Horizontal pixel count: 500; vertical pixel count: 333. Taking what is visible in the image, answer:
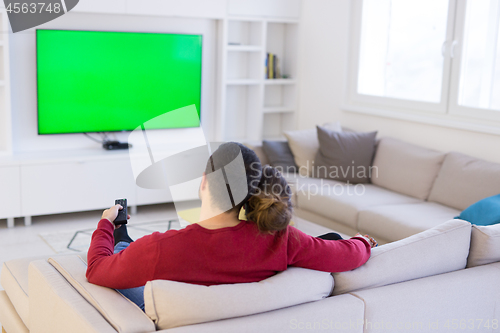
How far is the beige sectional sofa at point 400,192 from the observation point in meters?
3.53

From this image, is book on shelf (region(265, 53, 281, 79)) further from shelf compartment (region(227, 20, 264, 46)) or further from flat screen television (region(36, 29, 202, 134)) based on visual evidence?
flat screen television (region(36, 29, 202, 134))

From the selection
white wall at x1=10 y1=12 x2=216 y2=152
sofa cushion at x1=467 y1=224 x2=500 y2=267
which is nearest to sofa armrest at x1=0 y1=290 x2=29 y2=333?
sofa cushion at x1=467 y1=224 x2=500 y2=267

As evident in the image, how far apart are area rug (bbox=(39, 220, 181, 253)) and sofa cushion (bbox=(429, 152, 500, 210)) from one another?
2049 mm

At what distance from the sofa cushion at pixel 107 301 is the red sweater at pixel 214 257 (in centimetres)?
3

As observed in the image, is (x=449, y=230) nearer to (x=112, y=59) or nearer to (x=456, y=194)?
(x=456, y=194)

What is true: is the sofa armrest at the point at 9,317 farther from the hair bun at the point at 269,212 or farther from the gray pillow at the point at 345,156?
the gray pillow at the point at 345,156

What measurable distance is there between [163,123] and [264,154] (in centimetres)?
106

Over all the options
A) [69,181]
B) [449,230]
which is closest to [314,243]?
[449,230]

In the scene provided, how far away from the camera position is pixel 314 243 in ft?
5.66

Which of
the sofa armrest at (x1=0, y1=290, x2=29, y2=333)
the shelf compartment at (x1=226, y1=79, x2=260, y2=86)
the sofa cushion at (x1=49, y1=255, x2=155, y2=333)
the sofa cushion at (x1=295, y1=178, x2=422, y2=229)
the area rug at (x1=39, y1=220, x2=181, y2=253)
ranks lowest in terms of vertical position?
the area rug at (x1=39, y1=220, x2=181, y2=253)

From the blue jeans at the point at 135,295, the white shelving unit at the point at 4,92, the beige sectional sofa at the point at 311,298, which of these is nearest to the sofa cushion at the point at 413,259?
the beige sectional sofa at the point at 311,298

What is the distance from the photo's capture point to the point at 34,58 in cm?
441

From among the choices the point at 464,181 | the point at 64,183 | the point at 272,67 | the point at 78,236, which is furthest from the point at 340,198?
the point at 64,183

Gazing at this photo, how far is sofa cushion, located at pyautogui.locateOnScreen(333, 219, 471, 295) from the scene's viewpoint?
1796 mm
